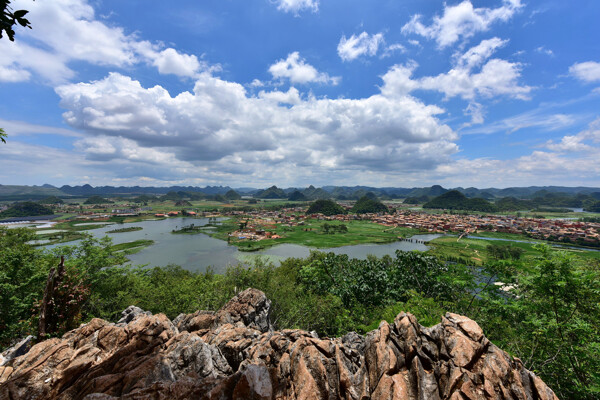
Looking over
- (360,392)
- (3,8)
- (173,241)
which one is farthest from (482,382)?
(173,241)

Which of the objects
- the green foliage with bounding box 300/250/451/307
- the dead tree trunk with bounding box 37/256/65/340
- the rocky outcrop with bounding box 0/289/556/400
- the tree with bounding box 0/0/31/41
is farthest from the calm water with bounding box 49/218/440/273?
the tree with bounding box 0/0/31/41

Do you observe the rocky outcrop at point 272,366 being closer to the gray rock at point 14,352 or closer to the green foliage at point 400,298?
the gray rock at point 14,352

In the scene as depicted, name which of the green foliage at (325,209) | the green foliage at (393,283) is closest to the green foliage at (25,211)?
the green foliage at (325,209)

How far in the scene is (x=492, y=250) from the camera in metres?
50.7

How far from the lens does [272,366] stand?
23.0ft

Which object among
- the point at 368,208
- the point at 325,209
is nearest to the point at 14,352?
the point at 325,209

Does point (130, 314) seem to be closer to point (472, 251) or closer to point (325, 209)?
point (472, 251)

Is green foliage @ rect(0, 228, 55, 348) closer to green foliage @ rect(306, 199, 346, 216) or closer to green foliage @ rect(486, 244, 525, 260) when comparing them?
green foliage @ rect(486, 244, 525, 260)

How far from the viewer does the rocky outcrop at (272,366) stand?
17.6 feet

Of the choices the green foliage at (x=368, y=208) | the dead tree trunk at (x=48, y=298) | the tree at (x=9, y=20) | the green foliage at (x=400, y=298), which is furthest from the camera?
A: the green foliage at (x=368, y=208)

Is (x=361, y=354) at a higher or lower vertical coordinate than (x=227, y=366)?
higher

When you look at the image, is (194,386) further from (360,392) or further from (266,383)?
(360,392)

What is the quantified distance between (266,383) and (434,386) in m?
4.16

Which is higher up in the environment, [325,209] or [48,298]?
[48,298]
